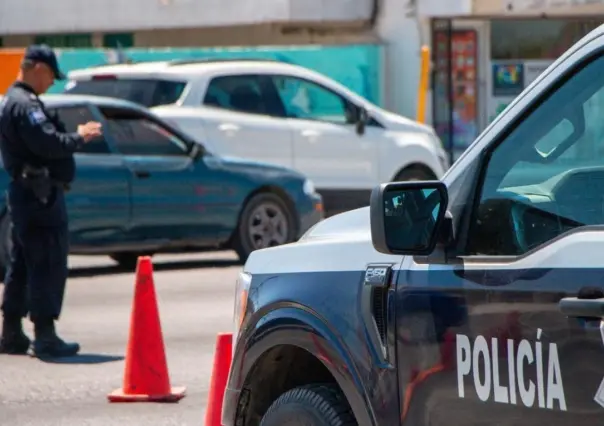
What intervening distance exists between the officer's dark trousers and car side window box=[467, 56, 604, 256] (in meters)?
5.45

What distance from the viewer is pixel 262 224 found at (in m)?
14.6

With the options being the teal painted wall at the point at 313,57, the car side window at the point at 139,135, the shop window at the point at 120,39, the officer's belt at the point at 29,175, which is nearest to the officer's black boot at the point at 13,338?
the officer's belt at the point at 29,175

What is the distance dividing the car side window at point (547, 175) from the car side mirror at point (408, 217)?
0.12 metres

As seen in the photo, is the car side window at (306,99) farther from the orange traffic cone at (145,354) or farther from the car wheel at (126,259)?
the orange traffic cone at (145,354)

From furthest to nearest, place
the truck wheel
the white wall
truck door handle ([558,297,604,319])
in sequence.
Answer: the white wall, the truck wheel, truck door handle ([558,297,604,319])

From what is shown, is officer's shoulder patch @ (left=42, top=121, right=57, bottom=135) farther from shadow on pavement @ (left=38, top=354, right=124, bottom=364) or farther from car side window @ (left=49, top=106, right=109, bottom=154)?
car side window @ (left=49, top=106, right=109, bottom=154)

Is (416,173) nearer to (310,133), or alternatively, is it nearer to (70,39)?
(310,133)

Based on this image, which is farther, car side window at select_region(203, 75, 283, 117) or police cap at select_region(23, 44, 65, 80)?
car side window at select_region(203, 75, 283, 117)

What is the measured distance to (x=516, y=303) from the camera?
13.0ft

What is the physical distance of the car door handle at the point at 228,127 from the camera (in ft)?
54.3

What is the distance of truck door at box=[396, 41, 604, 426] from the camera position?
149 inches

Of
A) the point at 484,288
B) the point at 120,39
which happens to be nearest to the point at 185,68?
the point at 120,39

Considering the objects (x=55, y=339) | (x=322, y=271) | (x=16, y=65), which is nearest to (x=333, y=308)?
(x=322, y=271)

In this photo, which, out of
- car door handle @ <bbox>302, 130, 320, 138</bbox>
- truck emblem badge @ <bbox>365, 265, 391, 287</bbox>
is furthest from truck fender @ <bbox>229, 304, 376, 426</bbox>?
car door handle @ <bbox>302, 130, 320, 138</bbox>
